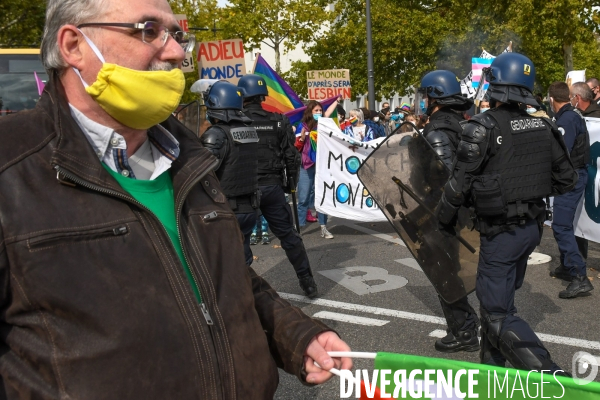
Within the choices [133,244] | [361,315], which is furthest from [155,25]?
[361,315]

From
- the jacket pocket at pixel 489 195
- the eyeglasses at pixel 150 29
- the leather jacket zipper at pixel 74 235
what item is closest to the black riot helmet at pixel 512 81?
the jacket pocket at pixel 489 195

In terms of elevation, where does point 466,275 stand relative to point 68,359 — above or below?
below

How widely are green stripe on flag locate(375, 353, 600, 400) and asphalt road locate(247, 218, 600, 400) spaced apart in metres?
1.96

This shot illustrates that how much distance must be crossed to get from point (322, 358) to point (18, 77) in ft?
39.5

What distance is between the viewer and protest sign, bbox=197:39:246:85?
13484mm

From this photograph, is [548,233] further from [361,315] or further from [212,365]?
[212,365]

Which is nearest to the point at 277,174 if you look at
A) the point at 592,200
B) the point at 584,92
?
the point at 592,200

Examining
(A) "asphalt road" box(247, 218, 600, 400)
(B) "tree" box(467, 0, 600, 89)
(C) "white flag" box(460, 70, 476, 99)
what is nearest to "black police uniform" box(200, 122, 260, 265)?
(A) "asphalt road" box(247, 218, 600, 400)

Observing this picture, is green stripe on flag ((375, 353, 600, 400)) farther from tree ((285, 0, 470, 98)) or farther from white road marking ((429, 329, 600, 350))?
tree ((285, 0, 470, 98))

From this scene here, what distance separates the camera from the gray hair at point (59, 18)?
168 cm

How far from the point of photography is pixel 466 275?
466cm

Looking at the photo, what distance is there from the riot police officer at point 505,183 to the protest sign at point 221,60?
9.80 metres

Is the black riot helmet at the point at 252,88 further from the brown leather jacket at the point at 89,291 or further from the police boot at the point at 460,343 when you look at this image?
the brown leather jacket at the point at 89,291

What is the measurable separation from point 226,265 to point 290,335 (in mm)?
336
